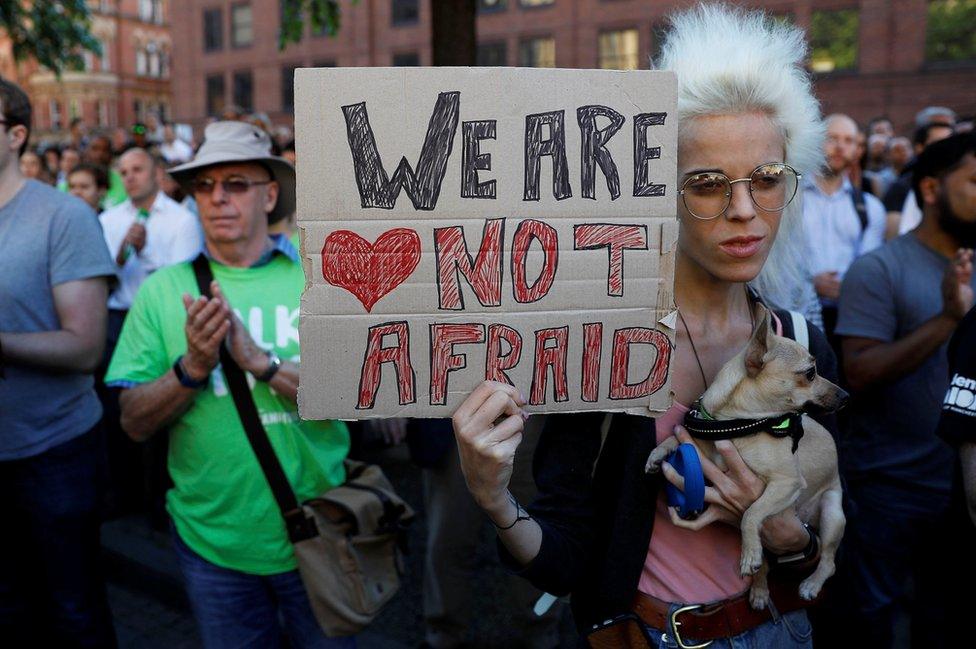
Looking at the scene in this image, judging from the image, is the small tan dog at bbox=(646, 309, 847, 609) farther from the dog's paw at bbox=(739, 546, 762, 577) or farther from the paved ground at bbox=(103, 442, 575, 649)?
the paved ground at bbox=(103, 442, 575, 649)

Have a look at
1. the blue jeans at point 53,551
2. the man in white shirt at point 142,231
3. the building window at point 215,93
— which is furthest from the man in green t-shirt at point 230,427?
the building window at point 215,93

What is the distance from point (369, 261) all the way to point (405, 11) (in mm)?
35835

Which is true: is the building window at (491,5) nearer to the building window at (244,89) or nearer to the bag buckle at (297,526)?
the building window at (244,89)

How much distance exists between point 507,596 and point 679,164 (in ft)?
10.9

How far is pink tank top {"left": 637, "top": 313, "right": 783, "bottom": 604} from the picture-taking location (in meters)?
1.71

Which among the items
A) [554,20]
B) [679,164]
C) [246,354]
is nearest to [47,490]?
[246,354]

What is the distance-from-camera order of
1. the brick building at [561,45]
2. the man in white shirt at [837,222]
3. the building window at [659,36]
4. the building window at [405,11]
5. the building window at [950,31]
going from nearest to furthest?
the building window at [659,36] < the man in white shirt at [837,222] < the building window at [950,31] < the brick building at [561,45] < the building window at [405,11]

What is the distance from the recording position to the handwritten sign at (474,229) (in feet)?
4.71

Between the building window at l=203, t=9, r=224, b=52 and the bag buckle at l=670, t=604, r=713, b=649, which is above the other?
the building window at l=203, t=9, r=224, b=52

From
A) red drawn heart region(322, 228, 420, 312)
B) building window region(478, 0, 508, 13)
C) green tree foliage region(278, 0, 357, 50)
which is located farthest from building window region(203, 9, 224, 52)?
red drawn heart region(322, 228, 420, 312)

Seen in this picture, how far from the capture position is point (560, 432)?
1800 mm

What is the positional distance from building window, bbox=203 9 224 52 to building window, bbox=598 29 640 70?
19284 mm

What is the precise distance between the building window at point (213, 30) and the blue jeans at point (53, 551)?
40697 mm

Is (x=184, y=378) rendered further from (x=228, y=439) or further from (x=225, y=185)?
(x=225, y=185)
